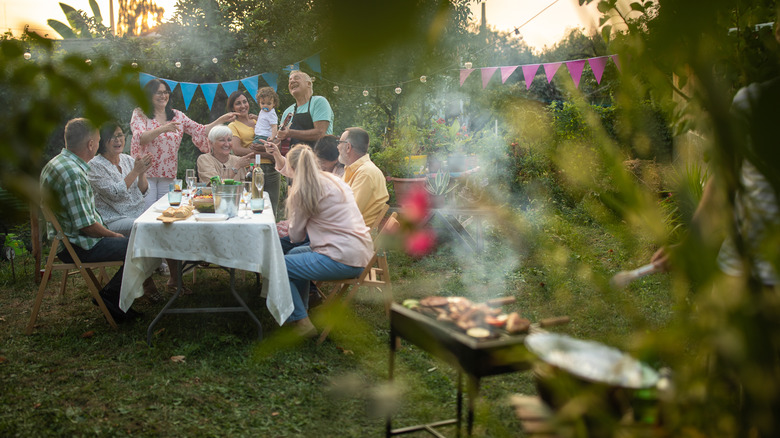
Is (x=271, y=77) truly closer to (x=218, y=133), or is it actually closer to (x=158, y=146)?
(x=218, y=133)

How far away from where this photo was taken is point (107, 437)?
245 cm

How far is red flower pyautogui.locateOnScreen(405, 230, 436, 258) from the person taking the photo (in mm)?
6081

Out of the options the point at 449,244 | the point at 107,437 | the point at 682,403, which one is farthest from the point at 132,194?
the point at 682,403

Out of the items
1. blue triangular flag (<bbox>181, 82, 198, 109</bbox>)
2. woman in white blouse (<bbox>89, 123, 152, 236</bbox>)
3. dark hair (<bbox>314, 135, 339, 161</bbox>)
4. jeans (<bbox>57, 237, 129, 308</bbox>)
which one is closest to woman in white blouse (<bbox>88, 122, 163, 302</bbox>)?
woman in white blouse (<bbox>89, 123, 152, 236</bbox>)

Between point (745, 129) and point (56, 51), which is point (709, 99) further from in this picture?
point (56, 51)

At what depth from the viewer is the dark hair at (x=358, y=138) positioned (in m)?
4.26

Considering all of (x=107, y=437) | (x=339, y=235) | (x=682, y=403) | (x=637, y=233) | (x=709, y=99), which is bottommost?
(x=107, y=437)

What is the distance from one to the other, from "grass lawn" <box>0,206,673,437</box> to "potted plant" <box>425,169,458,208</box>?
1.65 metres

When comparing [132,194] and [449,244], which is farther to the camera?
[449,244]

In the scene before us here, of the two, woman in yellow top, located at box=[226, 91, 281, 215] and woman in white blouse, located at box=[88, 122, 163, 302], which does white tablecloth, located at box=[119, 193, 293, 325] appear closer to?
woman in white blouse, located at box=[88, 122, 163, 302]

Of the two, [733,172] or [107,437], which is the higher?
[733,172]

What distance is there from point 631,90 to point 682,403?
374 mm

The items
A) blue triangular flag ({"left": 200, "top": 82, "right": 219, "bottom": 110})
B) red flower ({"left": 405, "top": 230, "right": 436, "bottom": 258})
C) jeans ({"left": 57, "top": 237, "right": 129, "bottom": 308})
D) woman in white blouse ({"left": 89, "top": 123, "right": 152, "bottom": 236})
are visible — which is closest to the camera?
A: jeans ({"left": 57, "top": 237, "right": 129, "bottom": 308})

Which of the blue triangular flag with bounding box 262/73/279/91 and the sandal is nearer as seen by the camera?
the blue triangular flag with bounding box 262/73/279/91
